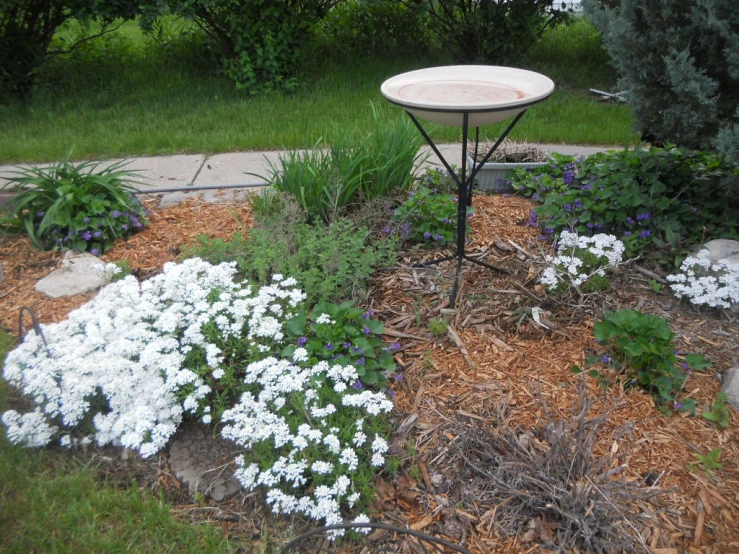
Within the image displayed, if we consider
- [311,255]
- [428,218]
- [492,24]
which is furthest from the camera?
[492,24]

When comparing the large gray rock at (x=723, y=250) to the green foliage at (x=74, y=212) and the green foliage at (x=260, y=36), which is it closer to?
the green foliage at (x=74, y=212)

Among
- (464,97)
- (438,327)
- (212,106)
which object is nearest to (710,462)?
(438,327)

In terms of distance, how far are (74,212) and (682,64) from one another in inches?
152

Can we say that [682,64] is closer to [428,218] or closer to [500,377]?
[428,218]

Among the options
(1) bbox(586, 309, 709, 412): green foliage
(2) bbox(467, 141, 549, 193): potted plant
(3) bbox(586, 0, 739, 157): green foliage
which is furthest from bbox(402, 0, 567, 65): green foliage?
(1) bbox(586, 309, 709, 412): green foliage

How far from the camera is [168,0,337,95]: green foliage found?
6727 mm

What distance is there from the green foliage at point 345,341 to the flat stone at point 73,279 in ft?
4.75

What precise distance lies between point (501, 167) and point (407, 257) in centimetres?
127

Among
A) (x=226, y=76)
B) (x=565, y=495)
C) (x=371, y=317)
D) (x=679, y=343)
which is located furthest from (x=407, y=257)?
(x=226, y=76)

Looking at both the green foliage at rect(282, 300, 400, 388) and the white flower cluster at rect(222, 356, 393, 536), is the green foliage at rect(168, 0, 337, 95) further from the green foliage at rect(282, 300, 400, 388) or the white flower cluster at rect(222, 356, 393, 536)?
the white flower cluster at rect(222, 356, 393, 536)

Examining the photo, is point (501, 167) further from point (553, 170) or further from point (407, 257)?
point (407, 257)

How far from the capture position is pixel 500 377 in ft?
9.06

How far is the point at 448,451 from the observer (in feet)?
7.91

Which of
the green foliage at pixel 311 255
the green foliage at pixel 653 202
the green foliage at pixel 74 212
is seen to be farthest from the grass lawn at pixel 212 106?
the green foliage at pixel 653 202
